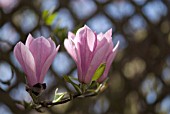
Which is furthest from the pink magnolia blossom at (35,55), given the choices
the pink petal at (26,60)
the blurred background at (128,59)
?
the blurred background at (128,59)

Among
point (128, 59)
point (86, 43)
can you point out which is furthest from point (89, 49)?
point (128, 59)

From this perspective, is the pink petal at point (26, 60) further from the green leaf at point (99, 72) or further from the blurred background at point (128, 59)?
the blurred background at point (128, 59)

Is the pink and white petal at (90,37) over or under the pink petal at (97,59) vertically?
over

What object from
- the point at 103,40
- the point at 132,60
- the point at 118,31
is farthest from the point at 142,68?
the point at 103,40

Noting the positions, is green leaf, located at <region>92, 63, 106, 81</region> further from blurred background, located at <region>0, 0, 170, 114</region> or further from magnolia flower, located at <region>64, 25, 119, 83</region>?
blurred background, located at <region>0, 0, 170, 114</region>

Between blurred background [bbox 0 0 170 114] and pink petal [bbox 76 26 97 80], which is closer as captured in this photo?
pink petal [bbox 76 26 97 80]

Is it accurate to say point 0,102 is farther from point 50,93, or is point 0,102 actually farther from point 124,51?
point 124,51

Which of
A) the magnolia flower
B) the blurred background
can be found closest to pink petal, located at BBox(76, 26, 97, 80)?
the magnolia flower
